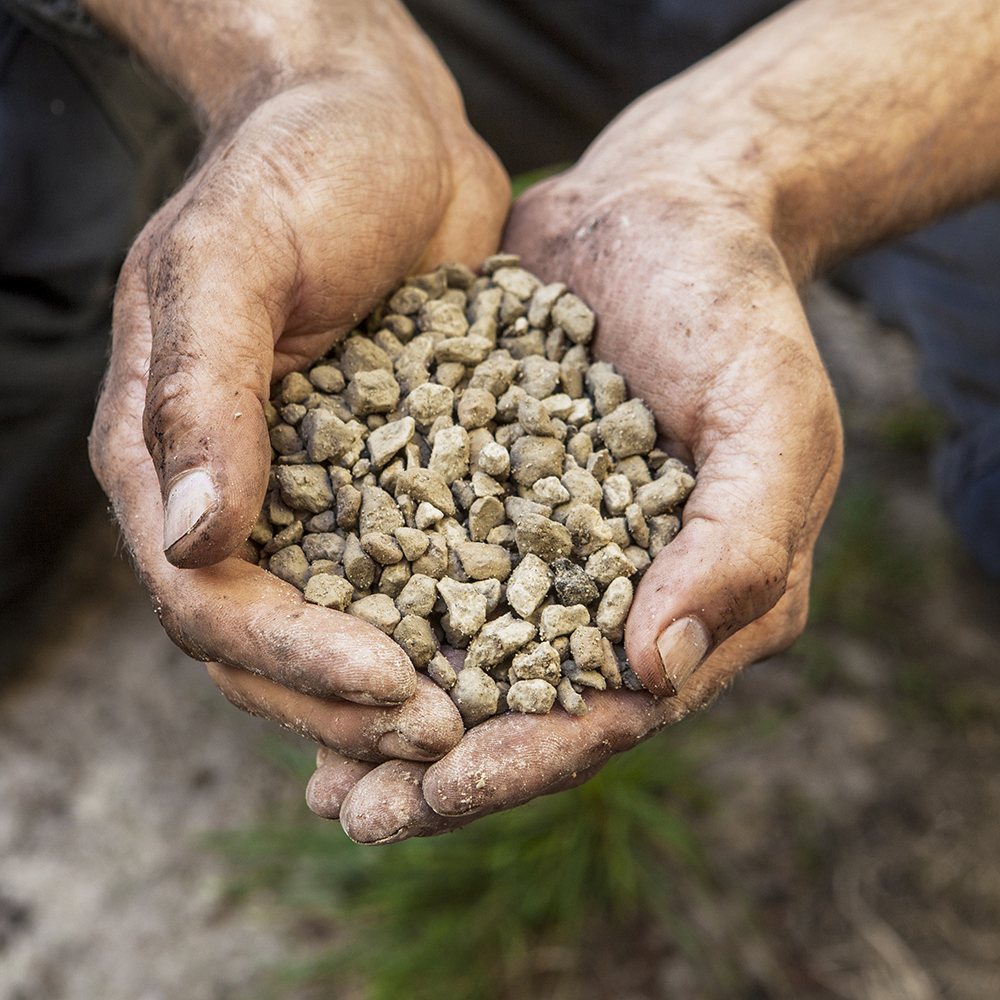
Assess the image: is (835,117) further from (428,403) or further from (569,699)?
(569,699)

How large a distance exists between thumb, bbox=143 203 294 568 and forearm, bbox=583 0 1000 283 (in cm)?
58

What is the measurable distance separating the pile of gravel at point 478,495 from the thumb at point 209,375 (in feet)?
0.34

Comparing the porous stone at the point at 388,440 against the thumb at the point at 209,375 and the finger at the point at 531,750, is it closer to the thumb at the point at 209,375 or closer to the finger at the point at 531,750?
the thumb at the point at 209,375

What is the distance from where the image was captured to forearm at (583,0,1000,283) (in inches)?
47.3

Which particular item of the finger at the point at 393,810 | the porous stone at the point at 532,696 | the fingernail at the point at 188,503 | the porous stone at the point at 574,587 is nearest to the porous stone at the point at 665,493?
the porous stone at the point at 574,587

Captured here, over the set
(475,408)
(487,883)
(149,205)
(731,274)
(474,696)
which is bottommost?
(487,883)

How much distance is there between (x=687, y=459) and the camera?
99 centimetres

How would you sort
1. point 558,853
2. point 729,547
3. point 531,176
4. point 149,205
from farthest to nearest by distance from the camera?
point 531,176 < point 149,205 < point 558,853 < point 729,547

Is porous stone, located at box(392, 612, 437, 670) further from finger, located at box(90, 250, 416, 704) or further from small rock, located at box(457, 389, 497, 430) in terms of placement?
small rock, located at box(457, 389, 497, 430)

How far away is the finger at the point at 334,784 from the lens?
0.82m

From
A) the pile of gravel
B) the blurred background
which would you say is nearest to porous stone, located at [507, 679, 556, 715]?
the pile of gravel

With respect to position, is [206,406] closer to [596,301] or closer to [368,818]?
[368,818]

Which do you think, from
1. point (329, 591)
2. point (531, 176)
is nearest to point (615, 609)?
point (329, 591)

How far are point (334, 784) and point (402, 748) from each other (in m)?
0.09
